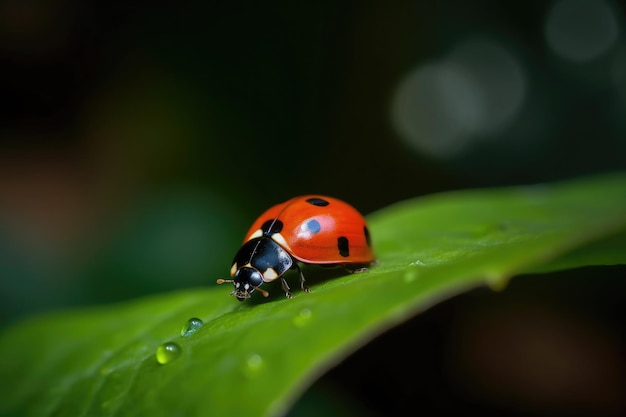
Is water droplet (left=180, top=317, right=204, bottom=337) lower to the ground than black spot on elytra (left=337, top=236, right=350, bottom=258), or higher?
lower

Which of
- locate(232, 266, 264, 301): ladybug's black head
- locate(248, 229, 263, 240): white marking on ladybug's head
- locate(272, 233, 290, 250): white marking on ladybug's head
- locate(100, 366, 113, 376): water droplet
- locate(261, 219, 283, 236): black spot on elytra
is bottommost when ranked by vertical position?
locate(100, 366, 113, 376): water droplet

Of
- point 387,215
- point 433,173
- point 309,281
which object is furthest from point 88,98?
point 309,281

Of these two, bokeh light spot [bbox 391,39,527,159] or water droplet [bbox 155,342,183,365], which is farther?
bokeh light spot [bbox 391,39,527,159]

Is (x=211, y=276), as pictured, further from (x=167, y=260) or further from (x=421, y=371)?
(x=421, y=371)

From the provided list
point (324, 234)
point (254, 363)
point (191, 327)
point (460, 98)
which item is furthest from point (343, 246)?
point (460, 98)

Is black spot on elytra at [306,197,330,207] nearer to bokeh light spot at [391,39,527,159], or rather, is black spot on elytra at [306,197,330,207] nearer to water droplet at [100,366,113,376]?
water droplet at [100,366,113,376]

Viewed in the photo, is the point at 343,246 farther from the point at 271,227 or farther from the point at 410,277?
the point at 410,277

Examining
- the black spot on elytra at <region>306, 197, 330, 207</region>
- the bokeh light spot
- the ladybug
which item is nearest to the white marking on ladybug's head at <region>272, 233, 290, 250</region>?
the ladybug

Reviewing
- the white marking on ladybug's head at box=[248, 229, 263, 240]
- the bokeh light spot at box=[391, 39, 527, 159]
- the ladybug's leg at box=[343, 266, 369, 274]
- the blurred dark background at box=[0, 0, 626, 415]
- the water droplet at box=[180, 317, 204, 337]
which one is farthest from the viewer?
the bokeh light spot at box=[391, 39, 527, 159]
